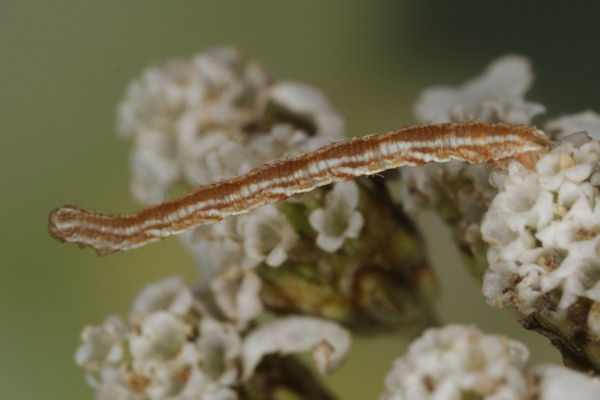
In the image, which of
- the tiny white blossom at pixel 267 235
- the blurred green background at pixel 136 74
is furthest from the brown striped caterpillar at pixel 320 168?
the blurred green background at pixel 136 74

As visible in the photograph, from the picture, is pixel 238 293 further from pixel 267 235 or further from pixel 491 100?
pixel 491 100

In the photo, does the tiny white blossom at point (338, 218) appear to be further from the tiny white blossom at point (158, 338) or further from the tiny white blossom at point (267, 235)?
the tiny white blossom at point (158, 338)

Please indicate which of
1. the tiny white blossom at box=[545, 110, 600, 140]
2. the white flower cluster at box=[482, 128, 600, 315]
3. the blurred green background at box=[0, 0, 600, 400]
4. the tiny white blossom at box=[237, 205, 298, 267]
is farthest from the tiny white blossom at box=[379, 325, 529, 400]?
the blurred green background at box=[0, 0, 600, 400]

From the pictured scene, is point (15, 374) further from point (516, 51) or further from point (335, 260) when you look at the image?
point (516, 51)

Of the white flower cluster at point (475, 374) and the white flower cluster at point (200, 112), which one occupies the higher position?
the white flower cluster at point (200, 112)

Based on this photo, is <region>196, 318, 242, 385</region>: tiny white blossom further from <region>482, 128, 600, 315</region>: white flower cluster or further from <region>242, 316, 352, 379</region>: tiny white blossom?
<region>482, 128, 600, 315</region>: white flower cluster
